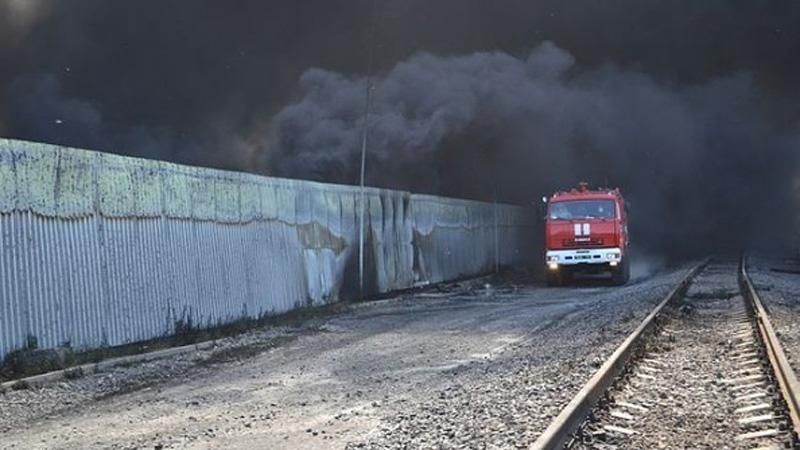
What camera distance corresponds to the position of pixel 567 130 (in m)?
36.8

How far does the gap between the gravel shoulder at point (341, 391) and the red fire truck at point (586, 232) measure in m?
9.04

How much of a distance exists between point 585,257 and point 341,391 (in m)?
16.7

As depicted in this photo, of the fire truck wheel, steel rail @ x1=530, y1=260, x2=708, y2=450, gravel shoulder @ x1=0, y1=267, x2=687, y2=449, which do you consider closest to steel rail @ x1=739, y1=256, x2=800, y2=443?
steel rail @ x1=530, y1=260, x2=708, y2=450

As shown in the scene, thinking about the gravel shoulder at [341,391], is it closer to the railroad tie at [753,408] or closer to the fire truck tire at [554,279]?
the railroad tie at [753,408]

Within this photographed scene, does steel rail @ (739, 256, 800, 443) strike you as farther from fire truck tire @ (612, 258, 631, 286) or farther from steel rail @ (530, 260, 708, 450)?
fire truck tire @ (612, 258, 631, 286)

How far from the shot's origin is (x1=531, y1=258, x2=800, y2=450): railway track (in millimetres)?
5949

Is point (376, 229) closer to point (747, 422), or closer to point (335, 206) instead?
point (335, 206)

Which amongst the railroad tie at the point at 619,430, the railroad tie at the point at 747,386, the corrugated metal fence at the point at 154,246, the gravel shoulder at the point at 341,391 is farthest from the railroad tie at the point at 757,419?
the corrugated metal fence at the point at 154,246

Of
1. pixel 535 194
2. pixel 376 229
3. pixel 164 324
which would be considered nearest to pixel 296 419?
pixel 164 324

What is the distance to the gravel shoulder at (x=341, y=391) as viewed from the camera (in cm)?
662

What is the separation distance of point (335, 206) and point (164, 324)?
7109mm

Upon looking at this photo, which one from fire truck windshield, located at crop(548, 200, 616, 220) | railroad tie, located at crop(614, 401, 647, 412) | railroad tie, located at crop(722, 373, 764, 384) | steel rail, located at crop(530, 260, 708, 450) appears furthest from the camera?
fire truck windshield, located at crop(548, 200, 616, 220)

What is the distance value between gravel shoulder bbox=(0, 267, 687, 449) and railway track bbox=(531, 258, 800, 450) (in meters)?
0.30

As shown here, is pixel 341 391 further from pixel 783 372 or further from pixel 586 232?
pixel 586 232
